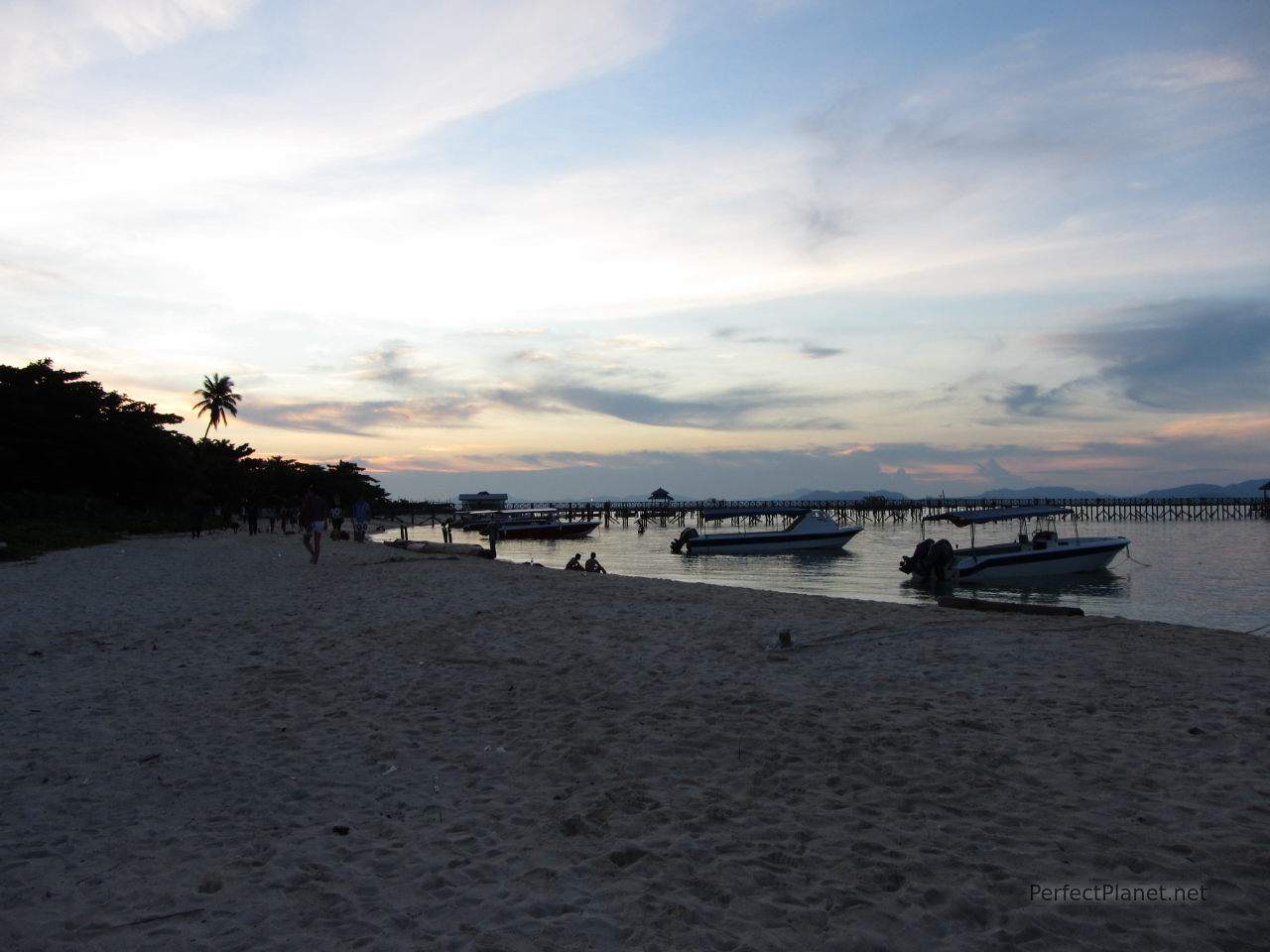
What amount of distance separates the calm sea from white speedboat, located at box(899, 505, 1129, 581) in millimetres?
668

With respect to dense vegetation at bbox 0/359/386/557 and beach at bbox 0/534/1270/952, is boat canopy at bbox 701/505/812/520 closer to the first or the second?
dense vegetation at bbox 0/359/386/557

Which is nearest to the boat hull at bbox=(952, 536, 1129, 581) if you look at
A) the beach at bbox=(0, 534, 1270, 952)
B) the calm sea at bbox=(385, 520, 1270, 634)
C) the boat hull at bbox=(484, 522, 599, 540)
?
the calm sea at bbox=(385, 520, 1270, 634)

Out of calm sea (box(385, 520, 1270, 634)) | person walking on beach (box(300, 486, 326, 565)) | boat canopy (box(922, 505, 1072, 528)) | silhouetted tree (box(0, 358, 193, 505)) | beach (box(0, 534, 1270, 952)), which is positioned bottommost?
calm sea (box(385, 520, 1270, 634))

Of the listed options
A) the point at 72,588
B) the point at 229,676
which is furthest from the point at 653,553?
the point at 229,676

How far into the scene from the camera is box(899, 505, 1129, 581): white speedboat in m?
31.5

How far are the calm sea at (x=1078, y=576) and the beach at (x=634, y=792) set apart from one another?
15.1 m

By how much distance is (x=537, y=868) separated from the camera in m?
4.51

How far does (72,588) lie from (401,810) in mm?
15099

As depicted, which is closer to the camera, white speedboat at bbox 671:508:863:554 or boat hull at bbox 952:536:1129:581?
boat hull at bbox 952:536:1129:581

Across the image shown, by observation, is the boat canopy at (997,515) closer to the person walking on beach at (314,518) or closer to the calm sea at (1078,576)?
the calm sea at (1078,576)

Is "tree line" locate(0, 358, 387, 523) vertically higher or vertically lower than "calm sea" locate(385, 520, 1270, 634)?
higher

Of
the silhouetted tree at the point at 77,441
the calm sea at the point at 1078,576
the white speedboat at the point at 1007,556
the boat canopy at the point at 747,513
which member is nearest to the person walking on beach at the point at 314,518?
the calm sea at the point at 1078,576

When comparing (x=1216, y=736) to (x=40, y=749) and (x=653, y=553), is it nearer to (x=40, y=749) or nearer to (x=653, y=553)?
(x=40, y=749)

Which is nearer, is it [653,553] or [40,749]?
[40,749]
